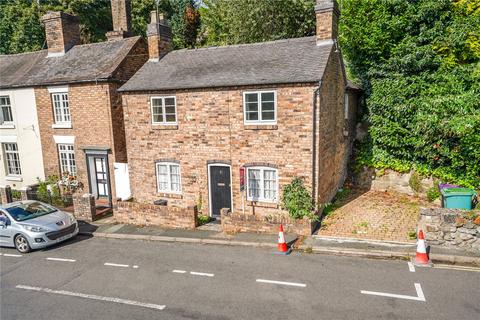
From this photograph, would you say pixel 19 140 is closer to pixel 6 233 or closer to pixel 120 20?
pixel 6 233

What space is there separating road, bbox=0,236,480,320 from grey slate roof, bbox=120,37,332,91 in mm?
6389

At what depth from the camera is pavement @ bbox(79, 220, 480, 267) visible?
33.3ft


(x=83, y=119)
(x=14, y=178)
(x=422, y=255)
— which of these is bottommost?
(x=422, y=255)

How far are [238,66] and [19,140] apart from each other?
13.9 metres

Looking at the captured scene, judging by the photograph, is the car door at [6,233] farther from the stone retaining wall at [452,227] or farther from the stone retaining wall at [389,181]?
the stone retaining wall at [389,181]

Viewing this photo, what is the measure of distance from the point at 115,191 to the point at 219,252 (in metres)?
8.25

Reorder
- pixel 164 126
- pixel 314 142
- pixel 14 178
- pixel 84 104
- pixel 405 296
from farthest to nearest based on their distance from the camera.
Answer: pixel 14 178
pixel 84 104
pixel 164 126
pixel 314 142
pixel 405 296

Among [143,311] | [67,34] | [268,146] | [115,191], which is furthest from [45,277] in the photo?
[67,34]

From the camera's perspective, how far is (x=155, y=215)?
14289 millimetres

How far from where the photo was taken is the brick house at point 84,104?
17.0m

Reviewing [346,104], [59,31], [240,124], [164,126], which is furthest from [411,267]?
[59,31]

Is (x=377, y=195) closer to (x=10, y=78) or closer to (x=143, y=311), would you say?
(x=143, y=311)

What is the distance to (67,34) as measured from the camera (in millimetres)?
20234

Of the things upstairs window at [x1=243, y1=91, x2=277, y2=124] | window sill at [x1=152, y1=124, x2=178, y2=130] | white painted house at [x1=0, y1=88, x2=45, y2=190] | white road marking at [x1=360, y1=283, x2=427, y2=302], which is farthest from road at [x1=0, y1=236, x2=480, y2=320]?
white painted house at [x1=0, y1=88, x2=45, y2=190]
